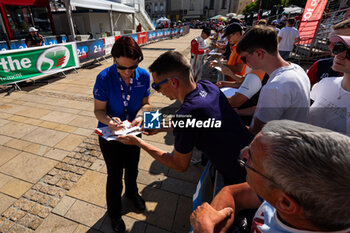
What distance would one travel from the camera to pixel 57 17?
77.0ft

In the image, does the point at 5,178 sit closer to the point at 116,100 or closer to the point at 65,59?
the point at 116,100

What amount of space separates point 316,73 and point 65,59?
908cm

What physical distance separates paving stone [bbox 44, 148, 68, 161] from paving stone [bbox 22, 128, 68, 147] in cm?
26

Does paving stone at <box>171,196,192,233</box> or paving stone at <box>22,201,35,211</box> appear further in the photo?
paving stone at <box>22,201,35,211</box>

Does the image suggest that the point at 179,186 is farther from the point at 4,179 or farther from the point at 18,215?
the point at 4,179

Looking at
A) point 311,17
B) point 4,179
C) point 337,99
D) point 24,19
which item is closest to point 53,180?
point 4,179

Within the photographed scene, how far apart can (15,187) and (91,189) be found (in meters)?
1.24

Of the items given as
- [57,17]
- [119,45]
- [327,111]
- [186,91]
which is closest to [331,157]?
[186,91]

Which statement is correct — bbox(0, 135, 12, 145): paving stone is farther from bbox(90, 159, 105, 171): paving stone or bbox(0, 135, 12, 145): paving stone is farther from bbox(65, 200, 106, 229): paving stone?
bbox(65, 200, 106, 229): paving stone

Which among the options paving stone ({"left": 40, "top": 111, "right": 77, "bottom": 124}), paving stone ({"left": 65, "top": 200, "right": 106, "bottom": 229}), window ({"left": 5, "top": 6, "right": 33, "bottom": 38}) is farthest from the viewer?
window ({"left": 5, "top": 6, "right": 33, "bottom": 38})

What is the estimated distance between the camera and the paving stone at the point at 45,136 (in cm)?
400

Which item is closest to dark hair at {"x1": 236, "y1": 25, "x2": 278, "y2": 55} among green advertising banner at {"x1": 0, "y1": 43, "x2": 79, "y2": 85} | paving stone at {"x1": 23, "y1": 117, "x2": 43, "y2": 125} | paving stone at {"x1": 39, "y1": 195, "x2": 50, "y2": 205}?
paving stone at {"x1": 39, "y1": 195, "x2": 50, "y2": 205}

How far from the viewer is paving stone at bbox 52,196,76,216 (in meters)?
2.53

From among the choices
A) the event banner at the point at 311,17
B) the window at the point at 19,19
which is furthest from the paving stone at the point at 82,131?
the window at the point at 19,19
